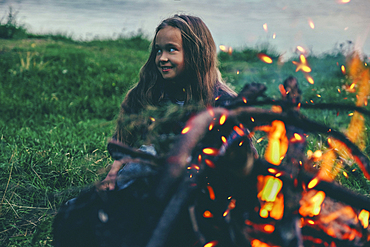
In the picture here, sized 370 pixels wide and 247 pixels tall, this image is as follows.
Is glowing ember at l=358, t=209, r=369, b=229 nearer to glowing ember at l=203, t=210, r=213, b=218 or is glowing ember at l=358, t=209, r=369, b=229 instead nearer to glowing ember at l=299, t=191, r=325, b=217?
glowing ember at l=299, t=191, r=325, b=217

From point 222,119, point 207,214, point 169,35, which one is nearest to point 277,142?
point 222,119

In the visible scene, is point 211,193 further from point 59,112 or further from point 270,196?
point 59,112

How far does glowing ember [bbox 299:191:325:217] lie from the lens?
47.6 inches

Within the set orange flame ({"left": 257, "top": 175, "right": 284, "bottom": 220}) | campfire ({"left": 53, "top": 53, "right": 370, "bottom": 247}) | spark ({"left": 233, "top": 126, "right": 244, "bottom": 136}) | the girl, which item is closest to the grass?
the girl

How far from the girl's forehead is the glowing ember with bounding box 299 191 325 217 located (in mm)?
1202

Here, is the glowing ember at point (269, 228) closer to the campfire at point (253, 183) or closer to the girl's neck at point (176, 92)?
the campfire at point (253, 183)

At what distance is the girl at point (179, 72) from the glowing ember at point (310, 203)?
756 mm

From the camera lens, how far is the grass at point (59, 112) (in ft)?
6.82

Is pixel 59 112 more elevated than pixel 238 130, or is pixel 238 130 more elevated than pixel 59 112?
pixel 238 130

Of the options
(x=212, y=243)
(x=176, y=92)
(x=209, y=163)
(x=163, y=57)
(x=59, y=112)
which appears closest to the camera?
(x=209, y=163)

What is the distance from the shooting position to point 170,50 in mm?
1817

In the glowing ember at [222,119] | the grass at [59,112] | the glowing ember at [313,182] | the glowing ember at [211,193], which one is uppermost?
the glowing ember at [222,119]

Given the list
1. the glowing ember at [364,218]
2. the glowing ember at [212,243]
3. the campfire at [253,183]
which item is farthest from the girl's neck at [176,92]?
the glowing ember at [364,218]

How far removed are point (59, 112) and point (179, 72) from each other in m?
2.87
